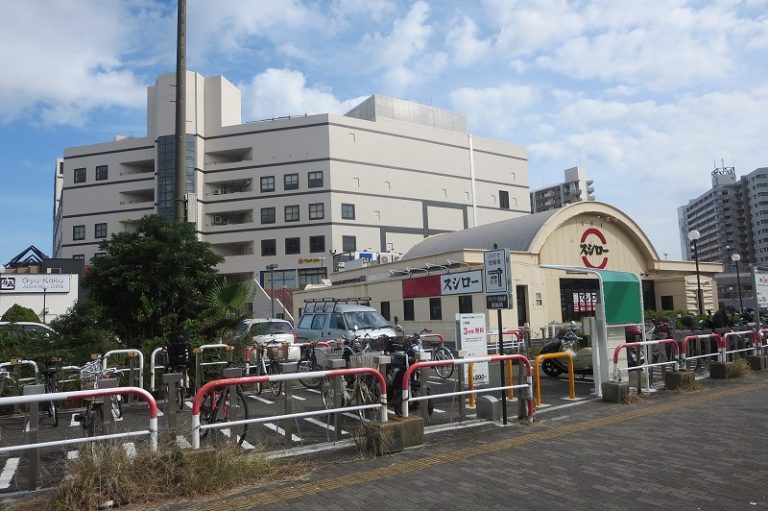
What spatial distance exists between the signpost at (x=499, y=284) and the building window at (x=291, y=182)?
52814 mm

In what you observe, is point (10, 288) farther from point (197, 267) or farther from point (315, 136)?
point (315, 136)

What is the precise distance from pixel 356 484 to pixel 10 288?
114 ft

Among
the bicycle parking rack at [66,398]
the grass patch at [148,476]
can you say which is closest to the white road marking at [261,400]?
the grass patch at [148,476]

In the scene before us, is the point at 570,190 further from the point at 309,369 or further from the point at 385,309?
the point at 309,369

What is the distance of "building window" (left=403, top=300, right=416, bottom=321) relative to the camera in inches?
1128

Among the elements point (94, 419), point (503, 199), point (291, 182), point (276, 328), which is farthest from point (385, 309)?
point (503, 199)

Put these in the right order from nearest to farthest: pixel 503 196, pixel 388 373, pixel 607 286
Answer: pixel 388 373
pixel 607 286
pixel 503 196

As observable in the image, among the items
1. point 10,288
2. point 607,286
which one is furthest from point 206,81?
point 607,286

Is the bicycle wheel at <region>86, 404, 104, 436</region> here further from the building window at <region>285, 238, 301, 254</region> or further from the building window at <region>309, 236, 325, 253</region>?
the building window at <region>285, 238, 301, 254</region>

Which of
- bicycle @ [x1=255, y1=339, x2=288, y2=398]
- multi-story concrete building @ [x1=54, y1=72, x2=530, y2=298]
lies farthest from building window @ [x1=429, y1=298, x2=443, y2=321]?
multi-story concrete building @ [x1=54, y1=72, x2=530, y2=298]

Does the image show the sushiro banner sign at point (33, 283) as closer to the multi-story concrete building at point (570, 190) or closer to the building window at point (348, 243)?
the building window at point (348, 243)

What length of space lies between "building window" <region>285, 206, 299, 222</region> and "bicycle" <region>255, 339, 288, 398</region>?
4619 centimetres

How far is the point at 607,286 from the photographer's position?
34.0ft

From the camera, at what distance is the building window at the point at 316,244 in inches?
2277
